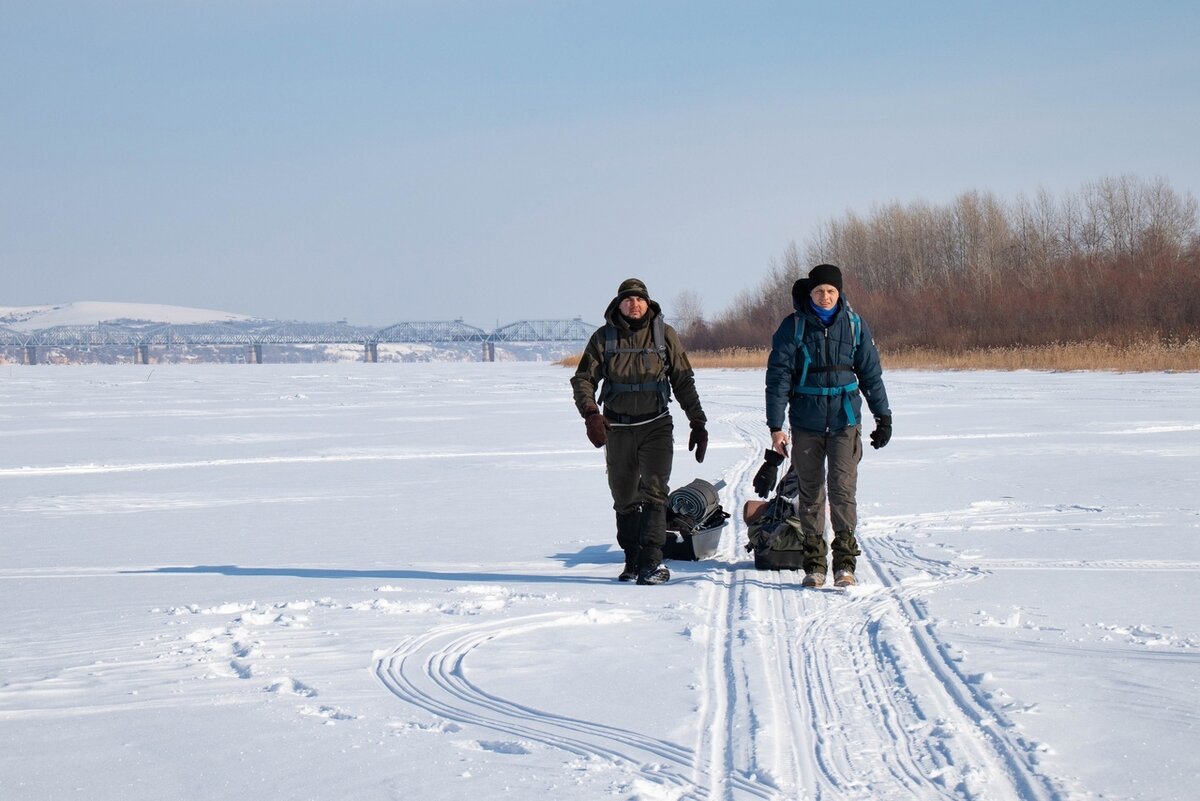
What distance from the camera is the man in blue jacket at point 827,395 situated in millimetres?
5977

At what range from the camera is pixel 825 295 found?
19.4 ft

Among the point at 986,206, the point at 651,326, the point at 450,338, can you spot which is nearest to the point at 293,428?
the point at 651,326

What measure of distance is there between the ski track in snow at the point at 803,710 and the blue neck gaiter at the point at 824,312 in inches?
54.3

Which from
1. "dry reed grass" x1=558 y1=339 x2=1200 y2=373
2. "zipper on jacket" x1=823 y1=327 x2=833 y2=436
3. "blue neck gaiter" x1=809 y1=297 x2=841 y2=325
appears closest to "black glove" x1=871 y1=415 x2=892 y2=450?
"zipper on jacket" x1=823 y1=327 x2=833 y2=436

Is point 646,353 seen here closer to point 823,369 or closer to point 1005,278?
point 823,369

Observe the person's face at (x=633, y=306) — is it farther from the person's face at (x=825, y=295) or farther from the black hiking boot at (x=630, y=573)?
the black hiking boot at (x=630, y=573)

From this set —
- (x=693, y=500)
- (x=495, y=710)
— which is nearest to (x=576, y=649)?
(x=495, y=710)

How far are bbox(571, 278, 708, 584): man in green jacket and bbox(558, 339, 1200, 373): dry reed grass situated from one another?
28.8 m

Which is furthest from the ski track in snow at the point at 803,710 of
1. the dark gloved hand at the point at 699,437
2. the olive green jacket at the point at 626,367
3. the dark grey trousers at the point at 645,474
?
the olive green jacket at the point at 626,367

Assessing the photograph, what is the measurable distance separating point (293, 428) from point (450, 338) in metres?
174

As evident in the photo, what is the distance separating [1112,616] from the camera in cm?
507

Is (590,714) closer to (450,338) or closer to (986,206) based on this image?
(986,206)

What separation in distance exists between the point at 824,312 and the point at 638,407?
109cm

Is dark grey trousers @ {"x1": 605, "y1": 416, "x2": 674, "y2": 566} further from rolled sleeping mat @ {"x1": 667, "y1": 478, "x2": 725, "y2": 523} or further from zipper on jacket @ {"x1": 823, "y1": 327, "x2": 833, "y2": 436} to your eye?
zipper on jacket @ {"x1": 823, "y1": 327, "x2": 833, "y2": 436}
